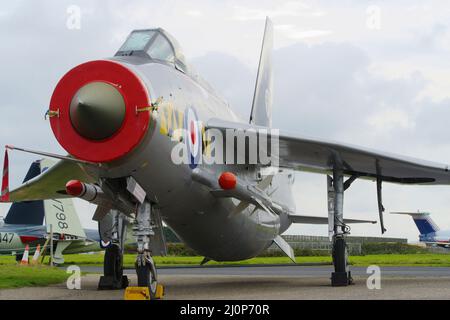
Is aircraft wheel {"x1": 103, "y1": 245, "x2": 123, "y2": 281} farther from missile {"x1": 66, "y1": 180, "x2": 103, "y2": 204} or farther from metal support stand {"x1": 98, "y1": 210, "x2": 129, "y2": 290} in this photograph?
missile {"x1": 66, "y1": 180, "x2": 103, "y2": 204}

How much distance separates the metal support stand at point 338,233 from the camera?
15672 millimetres

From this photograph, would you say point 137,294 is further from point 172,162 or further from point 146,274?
point 172,162

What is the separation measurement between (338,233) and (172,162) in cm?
625

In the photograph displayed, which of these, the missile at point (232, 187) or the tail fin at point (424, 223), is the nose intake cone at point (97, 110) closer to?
the missile at point (232, 187)

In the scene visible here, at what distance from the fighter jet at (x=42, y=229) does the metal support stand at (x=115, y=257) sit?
20.2 metres

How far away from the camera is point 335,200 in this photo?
1627 centimetres

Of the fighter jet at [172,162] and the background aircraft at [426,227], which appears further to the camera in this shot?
the background aircraft at [426,227]

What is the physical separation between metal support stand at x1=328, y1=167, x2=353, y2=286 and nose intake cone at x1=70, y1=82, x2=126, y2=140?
25.2 feet

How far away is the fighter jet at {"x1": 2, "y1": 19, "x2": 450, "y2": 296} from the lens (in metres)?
10.1

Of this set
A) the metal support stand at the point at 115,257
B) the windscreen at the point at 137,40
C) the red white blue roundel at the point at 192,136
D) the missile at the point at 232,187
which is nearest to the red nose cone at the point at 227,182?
the missile at the point at 232,187

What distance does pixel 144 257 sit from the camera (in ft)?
35.8
